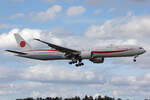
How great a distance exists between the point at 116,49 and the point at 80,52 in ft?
27.0

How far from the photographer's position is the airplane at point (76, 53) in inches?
3009

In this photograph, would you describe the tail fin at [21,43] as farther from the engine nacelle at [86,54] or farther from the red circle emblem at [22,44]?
the engine nacelle at [86,54]

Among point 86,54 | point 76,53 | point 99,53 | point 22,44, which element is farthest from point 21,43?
point 99,53

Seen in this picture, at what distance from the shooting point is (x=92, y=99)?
6944 inches

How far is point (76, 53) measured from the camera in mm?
80188

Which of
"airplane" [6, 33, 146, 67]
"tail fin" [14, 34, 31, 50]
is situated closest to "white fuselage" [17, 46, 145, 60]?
"airplane" [6, 33, 146, 67]

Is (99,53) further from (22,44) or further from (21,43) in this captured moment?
(21,43)

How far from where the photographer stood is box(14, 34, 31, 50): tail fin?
89.6 meters

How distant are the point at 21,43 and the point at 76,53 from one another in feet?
57.4

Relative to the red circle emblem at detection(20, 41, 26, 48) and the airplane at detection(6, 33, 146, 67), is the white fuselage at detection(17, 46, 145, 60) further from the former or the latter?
the red circle emblem at detection(20, 41, 26, 48)

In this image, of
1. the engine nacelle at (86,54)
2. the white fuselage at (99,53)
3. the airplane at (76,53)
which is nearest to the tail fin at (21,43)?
the airplane at (76,53)

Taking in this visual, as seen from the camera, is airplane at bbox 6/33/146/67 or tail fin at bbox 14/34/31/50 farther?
tail fin at bbox 14/34/31/50

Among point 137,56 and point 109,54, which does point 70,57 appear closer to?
point 109,54

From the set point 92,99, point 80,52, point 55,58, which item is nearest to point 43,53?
point 55,58
